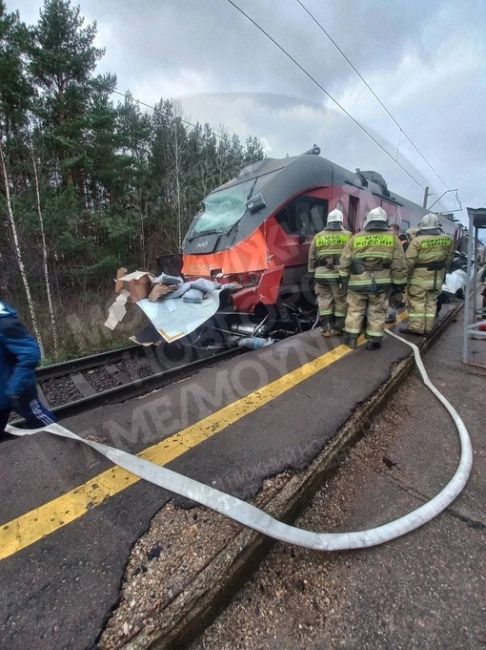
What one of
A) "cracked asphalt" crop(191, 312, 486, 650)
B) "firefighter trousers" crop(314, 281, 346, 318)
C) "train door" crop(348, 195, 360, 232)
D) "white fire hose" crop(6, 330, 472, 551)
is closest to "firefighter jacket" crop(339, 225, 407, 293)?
"firefighter trousers" crop(314, 281, 346, 318)

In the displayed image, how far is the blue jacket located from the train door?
5.67 m

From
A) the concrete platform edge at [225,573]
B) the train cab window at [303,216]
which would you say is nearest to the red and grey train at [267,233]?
the train cab window at [303,216]

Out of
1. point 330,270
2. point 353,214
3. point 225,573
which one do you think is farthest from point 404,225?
point 225,573

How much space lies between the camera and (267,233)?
177 inches

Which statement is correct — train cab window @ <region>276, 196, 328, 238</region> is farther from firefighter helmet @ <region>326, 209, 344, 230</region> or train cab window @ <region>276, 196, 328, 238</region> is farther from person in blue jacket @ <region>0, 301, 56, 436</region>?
person in blue jacket @ <region>0, 301, 56, 436</region>

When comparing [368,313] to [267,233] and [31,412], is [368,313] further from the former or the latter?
[31,412]

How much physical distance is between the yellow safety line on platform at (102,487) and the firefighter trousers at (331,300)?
2133 mm

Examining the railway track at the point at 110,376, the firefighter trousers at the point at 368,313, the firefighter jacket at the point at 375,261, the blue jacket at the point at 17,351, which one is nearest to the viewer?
the blue jacket at the point at 17,351

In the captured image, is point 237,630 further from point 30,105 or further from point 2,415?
point 30,105

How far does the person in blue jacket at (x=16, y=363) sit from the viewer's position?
1.79 metres

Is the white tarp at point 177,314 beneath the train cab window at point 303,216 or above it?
beneath

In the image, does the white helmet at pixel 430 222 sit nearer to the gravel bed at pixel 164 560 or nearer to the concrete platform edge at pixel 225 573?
the concrete platform edge at pixel 225 573

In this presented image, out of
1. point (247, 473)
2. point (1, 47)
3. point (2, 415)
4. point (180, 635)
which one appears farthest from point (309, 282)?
point (1, 47)

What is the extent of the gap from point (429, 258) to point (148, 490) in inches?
164
